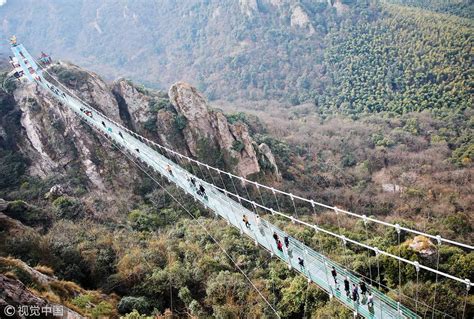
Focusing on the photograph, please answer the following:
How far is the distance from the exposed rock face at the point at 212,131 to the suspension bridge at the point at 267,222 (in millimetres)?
1690

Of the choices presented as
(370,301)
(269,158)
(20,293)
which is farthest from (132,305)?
(269,158)

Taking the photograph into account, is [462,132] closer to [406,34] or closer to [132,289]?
[406,34]

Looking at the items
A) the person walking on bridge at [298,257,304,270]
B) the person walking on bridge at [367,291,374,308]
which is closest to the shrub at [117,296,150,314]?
the person walking on bridge at [298,257,304,270]

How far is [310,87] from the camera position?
7106 cm

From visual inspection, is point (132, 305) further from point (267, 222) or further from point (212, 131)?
point (212, 131)

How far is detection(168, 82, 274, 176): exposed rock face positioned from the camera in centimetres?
2781

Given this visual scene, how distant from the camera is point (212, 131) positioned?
28719 mm

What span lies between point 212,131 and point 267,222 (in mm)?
15121

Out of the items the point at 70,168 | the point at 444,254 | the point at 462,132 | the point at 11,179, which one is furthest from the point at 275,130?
the point at 444,254

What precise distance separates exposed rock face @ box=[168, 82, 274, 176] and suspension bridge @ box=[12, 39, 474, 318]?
1690 mm

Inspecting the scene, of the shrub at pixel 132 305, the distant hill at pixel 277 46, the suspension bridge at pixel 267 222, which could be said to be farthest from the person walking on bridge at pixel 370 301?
the distant hill at pixel 277 46

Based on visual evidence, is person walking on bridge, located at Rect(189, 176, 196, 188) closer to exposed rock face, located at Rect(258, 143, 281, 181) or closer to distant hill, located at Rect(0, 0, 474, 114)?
exposed rock face, located at Rect(258, 143, 281, 181)

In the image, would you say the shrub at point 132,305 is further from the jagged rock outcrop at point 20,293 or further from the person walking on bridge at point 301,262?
the person walking on bridge at point 301,262

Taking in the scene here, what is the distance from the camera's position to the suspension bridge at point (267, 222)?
11.1 meters
